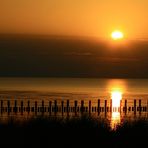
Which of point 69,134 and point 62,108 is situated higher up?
point 69,134

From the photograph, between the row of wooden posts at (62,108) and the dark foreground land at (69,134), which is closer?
the dark foreground land at (69,134)

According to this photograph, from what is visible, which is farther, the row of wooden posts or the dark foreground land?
the row of wooden posts

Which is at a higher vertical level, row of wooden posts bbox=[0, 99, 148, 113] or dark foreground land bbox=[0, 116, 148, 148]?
dark foreground land bbox=[0, 116, 148, 148]

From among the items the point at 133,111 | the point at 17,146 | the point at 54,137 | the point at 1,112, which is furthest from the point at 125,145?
the point at 133,111

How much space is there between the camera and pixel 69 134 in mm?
23562

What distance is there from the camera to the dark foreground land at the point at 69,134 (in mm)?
22688

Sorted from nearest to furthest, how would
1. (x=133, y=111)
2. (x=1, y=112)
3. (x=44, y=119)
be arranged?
(x=44, y=119), (x=1, y=112), (x=133, y=111)

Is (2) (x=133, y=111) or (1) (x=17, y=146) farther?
(2) (x=133, y=111)

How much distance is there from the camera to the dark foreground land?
22688mm

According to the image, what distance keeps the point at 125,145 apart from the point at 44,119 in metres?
4.71

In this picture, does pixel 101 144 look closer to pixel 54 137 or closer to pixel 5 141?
pixel 54 137

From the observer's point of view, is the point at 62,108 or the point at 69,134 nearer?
the point at 69,134

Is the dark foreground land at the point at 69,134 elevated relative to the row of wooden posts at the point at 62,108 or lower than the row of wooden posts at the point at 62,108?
elevated

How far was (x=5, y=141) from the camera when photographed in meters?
22.6
